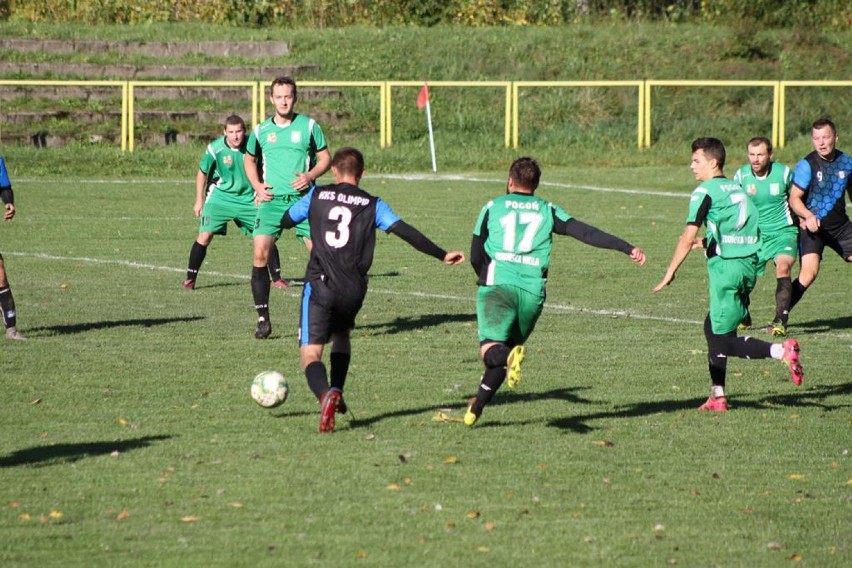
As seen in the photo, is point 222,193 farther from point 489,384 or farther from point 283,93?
point 489,384

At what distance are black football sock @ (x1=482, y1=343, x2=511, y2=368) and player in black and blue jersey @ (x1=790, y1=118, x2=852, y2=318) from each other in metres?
4.84

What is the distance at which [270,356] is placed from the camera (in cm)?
1137

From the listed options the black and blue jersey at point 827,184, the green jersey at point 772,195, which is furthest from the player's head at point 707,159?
the green jersey at point 772,195

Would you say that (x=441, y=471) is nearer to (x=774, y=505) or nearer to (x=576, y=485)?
(x=576, y=485)

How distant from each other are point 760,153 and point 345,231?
5523 millimetres

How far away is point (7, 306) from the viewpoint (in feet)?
39.0

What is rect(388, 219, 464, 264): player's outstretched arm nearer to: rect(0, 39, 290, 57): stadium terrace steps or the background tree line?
rect(0, 39, 290, 57): stadium terrace steps

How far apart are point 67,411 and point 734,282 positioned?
4.37 meters

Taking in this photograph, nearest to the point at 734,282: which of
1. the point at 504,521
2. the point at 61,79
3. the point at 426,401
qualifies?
the point at 426,401

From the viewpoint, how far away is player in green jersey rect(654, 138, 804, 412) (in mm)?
9258

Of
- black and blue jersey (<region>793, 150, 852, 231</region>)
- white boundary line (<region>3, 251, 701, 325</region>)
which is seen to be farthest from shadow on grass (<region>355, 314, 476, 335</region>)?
black and blue jersey (<region>793, 150, 852, 231</region>)

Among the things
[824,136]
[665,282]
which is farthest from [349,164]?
[824,136]

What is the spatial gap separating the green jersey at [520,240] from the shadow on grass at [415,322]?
420 cm

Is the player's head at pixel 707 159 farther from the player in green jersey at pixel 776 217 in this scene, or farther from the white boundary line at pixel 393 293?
the white boundary line at pixel 393 293
